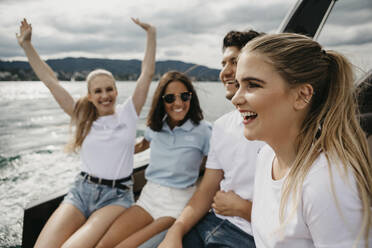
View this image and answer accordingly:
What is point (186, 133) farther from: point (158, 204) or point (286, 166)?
point (286, 166)

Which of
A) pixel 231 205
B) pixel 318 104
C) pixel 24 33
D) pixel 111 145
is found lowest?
pixel 231 205

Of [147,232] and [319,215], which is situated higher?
[319,215]

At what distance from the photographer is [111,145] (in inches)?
87.8

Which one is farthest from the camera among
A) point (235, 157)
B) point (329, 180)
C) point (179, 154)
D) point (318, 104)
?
point (179, 154)

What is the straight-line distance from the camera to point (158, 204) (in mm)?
2018

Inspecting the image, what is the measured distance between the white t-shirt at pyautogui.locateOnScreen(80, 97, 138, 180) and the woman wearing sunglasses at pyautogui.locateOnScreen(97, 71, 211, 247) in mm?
224

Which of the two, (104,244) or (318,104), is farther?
(104,244)

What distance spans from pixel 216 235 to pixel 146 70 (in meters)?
1.69

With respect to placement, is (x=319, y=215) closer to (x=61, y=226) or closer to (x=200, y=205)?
(x=200, y=205)

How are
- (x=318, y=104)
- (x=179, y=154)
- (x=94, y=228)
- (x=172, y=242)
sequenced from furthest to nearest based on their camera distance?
(x=179, y=154) < (x=94, y=228) < (x=172, y=242) < (x=318, y=104)

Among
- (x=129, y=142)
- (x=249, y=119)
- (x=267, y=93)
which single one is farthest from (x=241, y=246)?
(x=129, y=142)

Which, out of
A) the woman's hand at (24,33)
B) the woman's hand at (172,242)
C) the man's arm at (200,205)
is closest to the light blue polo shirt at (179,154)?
the man's arm at (200,205)

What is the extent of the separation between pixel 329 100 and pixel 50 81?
7.65 ft

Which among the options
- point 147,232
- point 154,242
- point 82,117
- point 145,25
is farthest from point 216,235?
point 145,25
